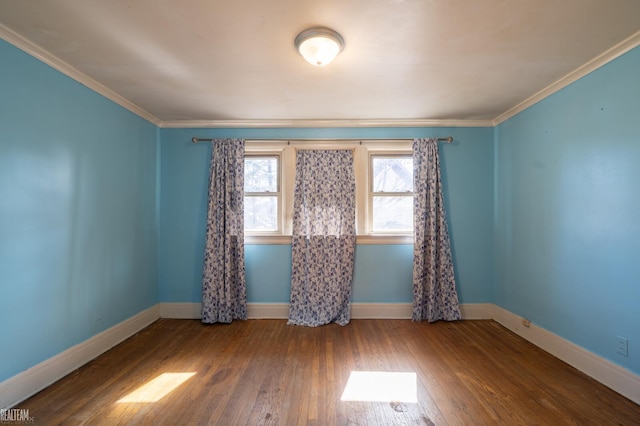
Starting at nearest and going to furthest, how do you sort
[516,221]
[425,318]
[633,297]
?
[633,297]
[516,221]
[425,318]

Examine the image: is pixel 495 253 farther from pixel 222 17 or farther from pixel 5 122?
pixel 5 122

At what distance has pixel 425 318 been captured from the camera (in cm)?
333

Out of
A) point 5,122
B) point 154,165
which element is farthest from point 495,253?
point 5,122

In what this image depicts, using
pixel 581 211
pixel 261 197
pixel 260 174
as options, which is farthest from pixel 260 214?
pixel 581 211

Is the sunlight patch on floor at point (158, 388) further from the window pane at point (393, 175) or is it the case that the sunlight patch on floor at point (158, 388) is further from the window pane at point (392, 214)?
the window pane at point (393, 175)

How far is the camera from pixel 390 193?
3.49 meters

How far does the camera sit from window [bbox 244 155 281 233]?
11.5ft

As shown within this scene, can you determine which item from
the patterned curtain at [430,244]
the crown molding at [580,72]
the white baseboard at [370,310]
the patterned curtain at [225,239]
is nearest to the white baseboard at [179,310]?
the white baseboard at [370,310]

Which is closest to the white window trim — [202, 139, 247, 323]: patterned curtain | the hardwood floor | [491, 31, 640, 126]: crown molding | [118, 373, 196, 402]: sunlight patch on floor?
[202, 139, 247, 323]: patterned curtain

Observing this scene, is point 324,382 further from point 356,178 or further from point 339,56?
point 339,56

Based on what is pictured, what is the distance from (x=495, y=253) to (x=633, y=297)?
150cm

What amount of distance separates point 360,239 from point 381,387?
169 cm

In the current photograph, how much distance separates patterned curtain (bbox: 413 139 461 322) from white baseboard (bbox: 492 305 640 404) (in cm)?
66

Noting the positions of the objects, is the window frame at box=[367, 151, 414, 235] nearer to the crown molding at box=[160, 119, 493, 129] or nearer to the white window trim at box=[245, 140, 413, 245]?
the white window trim at box=[245, 140, 413, 245]
